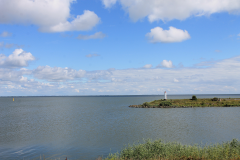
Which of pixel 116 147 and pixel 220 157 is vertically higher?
pixel 220 157

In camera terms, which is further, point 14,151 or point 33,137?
point 33,137

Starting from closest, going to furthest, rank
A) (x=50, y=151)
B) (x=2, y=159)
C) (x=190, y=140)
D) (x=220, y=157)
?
(x=220, y=157) < (x=2, y=159) < (x=50, y=151) < (x=190, y=140)

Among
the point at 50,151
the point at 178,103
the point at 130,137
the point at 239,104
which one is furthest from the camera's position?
the point at 178,103

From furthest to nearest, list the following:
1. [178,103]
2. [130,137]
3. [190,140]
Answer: [178,103]
[130,137]
[190,140]

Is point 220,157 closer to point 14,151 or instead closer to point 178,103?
point 14,151

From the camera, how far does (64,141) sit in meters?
31.4

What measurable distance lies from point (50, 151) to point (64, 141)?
5463 mm

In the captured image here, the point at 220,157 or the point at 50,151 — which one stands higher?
the point at 220,157

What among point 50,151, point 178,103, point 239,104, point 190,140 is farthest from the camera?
point 178,103

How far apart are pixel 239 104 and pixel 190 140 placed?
244 feet

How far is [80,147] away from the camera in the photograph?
27.6 meters

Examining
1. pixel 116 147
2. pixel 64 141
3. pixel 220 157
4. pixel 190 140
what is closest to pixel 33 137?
pixel 64 141

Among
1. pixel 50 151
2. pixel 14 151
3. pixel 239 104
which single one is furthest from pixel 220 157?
pixel 239 104

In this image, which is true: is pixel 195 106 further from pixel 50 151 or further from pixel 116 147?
pixel 50 151
